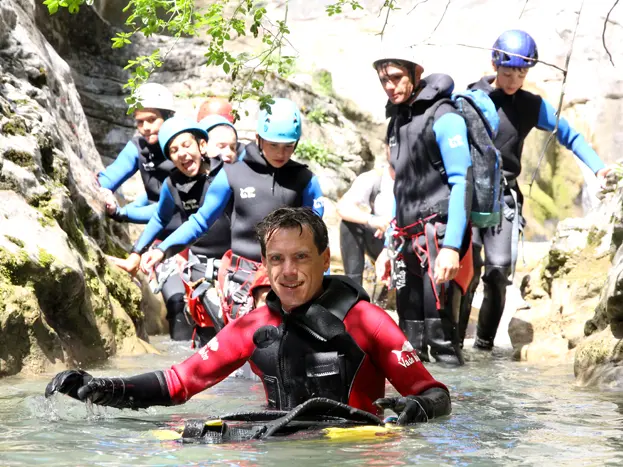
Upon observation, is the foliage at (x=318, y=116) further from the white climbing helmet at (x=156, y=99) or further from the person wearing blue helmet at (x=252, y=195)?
the person wearing blue helmet at (x=252, y=195)

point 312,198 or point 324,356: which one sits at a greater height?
point 312,198

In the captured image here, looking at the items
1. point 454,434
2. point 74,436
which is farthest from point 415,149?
point 74,436

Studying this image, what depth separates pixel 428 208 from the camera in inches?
257

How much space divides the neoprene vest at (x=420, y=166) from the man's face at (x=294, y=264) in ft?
8.35

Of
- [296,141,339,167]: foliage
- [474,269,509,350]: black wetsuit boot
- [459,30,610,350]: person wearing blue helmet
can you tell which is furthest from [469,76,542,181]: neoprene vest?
[296,141,339,167]: foliage

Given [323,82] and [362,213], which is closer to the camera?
[362,213]

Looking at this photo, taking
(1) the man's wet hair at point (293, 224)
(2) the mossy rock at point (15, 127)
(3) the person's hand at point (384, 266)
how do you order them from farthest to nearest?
(3) the person's hand at point (384, 266)
(2) the mossy rock at point (15, 127)
(1) the man's wet hair at point (293, 224)

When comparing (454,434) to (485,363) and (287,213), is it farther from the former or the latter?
(485,363)

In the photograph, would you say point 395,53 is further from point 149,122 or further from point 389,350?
point 149,122

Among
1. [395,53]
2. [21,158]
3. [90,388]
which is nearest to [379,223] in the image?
[395,53]

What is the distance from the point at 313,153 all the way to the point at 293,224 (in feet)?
42.1

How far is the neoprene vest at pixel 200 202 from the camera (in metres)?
7.83

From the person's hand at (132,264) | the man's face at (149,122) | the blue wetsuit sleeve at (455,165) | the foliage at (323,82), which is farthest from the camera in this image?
the foliage at (323,82)

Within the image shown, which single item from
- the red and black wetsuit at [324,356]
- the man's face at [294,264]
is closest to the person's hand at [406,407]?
the red and black wetsuit at [324,356]
